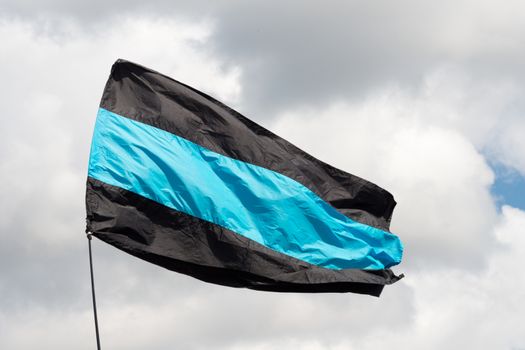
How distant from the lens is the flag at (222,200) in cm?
3306

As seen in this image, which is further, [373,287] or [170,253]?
[373,287]

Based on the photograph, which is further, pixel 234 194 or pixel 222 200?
pixel 234 194

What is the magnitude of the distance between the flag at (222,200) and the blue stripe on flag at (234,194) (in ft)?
0.10

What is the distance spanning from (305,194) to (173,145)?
4373mm

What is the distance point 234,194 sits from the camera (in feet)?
116

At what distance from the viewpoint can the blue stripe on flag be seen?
1336 inches

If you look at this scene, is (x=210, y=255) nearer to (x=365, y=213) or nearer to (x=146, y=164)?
(x=146, y=164)

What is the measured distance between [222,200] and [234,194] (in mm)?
754

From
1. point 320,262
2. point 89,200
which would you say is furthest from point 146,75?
point 320,262

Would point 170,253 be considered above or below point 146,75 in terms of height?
below

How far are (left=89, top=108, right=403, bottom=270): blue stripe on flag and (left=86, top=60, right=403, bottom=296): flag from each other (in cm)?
3

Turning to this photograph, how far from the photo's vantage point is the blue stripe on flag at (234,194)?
33.9m

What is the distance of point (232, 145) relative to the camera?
3597 centimetres

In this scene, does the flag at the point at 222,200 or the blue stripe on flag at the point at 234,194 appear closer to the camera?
the flag at the point at 222,200
